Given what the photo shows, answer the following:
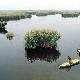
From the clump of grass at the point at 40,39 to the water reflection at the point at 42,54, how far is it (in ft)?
4.12

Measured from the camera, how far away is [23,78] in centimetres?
3650

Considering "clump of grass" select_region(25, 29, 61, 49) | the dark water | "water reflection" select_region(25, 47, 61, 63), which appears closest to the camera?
the dark water

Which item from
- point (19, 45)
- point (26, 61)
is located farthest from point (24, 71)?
point (19, 45)

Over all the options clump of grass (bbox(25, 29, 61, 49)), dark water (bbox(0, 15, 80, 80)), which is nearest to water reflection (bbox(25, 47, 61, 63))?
dark water (bbox(0, 15, 80, 80))

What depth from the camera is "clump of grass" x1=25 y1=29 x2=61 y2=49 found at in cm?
5289

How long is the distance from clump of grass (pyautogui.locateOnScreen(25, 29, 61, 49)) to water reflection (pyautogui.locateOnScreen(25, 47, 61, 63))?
1257 millimetres

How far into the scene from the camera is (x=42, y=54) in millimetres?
51156

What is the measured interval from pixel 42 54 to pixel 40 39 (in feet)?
14.7

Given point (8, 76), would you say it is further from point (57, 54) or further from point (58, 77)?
point (57, 54)

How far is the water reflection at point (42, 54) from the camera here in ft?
157

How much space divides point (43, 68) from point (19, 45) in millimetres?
20292

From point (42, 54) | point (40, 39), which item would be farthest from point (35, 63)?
point (40, 39)

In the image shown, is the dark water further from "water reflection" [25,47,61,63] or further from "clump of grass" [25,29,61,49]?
"clump of grass" [25,29,61,49]

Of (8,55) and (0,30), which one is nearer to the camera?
(8,55)
